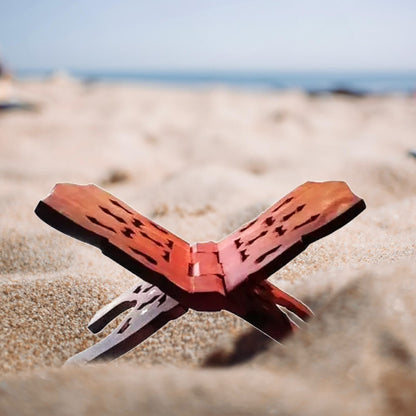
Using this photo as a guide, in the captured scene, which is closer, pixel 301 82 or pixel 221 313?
pixel 221 313

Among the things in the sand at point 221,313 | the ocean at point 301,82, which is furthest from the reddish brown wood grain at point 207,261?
the ocean at point 301,82

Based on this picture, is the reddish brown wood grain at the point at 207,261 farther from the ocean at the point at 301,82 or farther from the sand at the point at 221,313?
the ocean at the point at 301,82

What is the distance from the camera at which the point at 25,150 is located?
11.5 feet

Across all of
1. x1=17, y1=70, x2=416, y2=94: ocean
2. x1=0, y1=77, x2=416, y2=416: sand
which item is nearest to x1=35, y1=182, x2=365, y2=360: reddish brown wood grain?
x1=0, y1=77, x2=416, y2=416: sand

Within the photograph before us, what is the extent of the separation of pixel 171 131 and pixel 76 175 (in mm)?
1854

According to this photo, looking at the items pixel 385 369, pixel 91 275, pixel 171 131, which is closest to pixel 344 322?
pixel 385 369

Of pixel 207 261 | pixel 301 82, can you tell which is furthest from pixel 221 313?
pixel 301 82

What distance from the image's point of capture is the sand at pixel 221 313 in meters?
0.70

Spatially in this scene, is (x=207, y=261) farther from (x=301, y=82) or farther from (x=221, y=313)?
(x=301, y=82)

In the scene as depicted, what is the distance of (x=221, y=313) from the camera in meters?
1.10

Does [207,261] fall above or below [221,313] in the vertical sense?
above

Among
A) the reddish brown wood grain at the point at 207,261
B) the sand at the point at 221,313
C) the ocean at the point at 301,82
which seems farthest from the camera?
the ocean at the point at 301,82

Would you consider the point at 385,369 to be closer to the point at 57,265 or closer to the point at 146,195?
the point at 57,265

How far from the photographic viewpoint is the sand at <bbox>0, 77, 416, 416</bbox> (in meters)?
0.70
